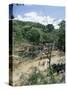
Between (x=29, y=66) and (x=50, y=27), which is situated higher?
(x=50, y=27)

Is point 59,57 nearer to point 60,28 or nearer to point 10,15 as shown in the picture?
point 60,28

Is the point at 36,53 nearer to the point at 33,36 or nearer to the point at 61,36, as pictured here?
the point at 33,36

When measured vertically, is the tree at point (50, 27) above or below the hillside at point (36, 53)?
above

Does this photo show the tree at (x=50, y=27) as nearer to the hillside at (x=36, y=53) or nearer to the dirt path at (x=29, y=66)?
the hillside at (x=36, y=53)

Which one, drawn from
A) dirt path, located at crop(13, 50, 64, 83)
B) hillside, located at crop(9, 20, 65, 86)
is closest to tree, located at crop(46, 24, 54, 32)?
hillside, located at crop(9, 20, 65, 86)

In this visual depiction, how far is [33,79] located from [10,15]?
0.54 metres

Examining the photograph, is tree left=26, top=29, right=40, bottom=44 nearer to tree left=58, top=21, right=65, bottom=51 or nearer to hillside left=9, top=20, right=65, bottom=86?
hillside left=9, top=20, right=65, bottom=86

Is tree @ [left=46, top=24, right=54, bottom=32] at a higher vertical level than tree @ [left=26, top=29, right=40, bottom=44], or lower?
higher

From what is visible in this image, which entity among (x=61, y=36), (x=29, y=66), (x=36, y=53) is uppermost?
(x=61, y=36)

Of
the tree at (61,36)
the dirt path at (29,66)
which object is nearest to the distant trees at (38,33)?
the tree at (61,36)

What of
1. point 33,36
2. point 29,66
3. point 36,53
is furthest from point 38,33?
point 29,66

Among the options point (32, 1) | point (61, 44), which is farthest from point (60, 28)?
point (32, 1)

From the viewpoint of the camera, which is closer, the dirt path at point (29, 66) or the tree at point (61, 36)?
the dirt path at point (29, 66)

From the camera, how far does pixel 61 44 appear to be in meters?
1.95
